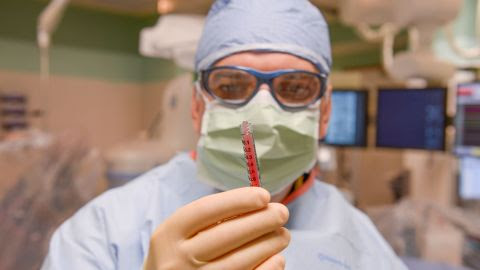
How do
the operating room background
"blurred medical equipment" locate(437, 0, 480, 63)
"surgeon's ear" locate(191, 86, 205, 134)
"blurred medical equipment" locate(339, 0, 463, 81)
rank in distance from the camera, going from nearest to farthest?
"surgeon's ear" locate(191, 86, 205, 134)
"blurred medical equipment" locate(339, 0, 463, 81)
"blurred medical equipment" locate(437, 0, 480, 63)
the operating room background

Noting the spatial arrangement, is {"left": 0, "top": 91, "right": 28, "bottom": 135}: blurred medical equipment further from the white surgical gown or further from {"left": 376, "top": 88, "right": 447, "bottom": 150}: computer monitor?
the white surgical gown

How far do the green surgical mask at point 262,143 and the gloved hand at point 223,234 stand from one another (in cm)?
29

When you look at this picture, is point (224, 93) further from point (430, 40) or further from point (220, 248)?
point (430, 40)

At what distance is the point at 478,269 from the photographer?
5.51 ft

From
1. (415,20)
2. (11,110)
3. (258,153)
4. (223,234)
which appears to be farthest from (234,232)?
(11,110)

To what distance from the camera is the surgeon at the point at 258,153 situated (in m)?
0.89

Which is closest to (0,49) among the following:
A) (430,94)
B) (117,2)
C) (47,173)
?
(117,2)

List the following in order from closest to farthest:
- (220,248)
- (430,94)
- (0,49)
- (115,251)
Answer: (220,248), (115,251), (430,94), (0,49)

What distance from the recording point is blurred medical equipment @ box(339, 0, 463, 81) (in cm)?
Answer: 146

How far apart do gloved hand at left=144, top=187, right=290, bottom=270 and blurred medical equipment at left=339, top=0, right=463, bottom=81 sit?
3.80ft

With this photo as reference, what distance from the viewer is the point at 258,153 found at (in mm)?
881

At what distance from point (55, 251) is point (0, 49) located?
388 centimetres

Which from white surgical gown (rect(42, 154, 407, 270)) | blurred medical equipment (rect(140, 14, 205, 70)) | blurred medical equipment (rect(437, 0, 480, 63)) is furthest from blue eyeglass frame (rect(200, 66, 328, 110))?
blurred medical equipment (rect(437, 0, 480, 63))

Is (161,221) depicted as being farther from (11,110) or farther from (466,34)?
(11,110)
